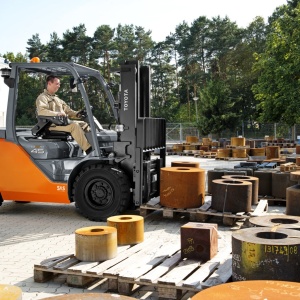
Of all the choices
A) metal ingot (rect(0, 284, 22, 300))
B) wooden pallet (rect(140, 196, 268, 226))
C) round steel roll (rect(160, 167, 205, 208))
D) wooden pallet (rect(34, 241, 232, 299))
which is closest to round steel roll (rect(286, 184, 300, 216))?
wooden pallet (rect(140, 196, 268, 226))

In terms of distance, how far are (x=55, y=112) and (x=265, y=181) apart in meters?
4.61

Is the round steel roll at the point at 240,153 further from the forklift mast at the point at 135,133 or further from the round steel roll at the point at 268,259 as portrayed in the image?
the round steel roll at the point at 268,259

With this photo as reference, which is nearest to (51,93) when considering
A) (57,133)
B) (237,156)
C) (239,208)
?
(57,133)

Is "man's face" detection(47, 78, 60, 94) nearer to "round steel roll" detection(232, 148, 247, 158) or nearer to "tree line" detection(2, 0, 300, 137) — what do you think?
"round steel roll" detection(232, 148, 247, 158)

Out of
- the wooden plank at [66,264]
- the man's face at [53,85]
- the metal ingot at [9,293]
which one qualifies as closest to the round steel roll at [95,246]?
the wooden plank at [66,264]

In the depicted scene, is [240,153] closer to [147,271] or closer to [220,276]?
[147,271]

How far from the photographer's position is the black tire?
8.28 metres

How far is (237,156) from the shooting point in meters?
21.8

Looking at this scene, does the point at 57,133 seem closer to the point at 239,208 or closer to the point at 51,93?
the point at 51,93

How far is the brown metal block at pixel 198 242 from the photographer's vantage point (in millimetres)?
5398

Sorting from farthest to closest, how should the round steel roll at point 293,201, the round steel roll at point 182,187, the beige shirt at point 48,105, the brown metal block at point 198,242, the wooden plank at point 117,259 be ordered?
1. the beige shirt at point 48,105
2. the round steel roll at point 182,187
3. the round steel roll at point 293,201
4. the brown metal block at point 198,242
5. the wooden plank at point 117,259

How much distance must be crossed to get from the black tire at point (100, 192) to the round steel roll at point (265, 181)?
10.7 feet

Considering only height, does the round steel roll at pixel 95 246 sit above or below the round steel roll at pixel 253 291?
below

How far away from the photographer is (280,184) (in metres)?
9.92
